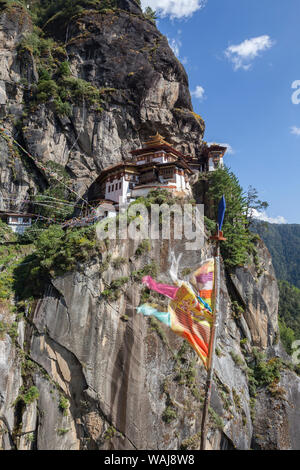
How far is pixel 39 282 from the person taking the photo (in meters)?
20.1

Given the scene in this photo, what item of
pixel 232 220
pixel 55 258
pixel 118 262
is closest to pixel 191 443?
pixel 118 262

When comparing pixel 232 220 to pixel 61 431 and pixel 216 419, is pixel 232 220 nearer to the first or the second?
pixel 216 419

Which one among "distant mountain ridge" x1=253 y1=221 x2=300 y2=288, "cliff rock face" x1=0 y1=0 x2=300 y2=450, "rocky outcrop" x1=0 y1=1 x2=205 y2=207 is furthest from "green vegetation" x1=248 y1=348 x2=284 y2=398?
"distant mountain ridge" x1=253 y1=221 x2=300 y2=288

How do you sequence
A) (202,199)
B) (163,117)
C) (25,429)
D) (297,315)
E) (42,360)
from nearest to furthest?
(25,429) < (42,360) < (202,199) < (163,117) < (297,315)

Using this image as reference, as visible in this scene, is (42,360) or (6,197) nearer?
(42,360)

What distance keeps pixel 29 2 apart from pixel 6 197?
138 ft

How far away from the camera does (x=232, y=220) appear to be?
2948 cm

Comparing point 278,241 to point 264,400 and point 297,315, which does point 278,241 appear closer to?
point 297,315

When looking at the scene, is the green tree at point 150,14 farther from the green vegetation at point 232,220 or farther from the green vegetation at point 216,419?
the green vegetation at point 216,419

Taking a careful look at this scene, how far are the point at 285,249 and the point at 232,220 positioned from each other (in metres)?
155

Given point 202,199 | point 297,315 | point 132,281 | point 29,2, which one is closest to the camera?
point 132,281

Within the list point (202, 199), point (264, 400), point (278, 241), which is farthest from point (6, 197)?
point (278, 241)

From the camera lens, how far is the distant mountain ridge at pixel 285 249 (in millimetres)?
135875

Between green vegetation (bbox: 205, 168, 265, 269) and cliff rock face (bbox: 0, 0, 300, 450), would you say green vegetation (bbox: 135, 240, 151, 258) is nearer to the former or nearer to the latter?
cliff rock face (bbox: 0, 0, 300, 450)
